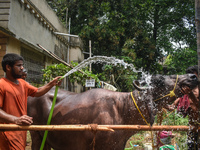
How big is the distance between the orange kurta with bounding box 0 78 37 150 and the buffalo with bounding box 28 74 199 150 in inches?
25.5

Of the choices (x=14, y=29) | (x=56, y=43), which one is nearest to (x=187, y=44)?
(x=56, y=43)

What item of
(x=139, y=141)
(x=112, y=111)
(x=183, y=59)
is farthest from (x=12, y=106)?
(x=183, y=59)

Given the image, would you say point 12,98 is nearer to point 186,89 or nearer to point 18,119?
point 18,119

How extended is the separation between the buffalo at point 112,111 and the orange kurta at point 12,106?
0.65 meters

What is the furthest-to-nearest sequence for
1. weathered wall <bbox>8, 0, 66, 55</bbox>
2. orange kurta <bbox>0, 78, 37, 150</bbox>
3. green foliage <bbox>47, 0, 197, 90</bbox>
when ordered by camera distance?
green foliage <bbox>47, 0, 197, 90</bbox>, weathered wall <bbox>8, 0, 66, 55</bbox>, orange kurta <bbox>0, 78, 37, 150</bbox>

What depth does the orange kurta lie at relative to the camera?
222cm

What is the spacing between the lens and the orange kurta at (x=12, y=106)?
2.22m

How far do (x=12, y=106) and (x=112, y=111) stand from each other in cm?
135

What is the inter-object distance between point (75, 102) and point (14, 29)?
4.31m

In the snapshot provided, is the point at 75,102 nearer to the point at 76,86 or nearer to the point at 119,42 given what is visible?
the point at 76,86

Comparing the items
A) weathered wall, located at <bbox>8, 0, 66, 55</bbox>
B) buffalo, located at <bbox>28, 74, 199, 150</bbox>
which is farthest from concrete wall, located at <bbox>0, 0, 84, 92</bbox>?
buffalo, located at <bbox>28, 74, 199, 150</bbox>

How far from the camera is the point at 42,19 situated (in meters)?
8.30

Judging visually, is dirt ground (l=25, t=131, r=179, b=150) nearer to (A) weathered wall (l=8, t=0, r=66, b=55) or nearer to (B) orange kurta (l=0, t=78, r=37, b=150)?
(B) orange kurta (l=0, t=78, r=37, b=150)

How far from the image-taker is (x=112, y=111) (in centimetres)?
263
